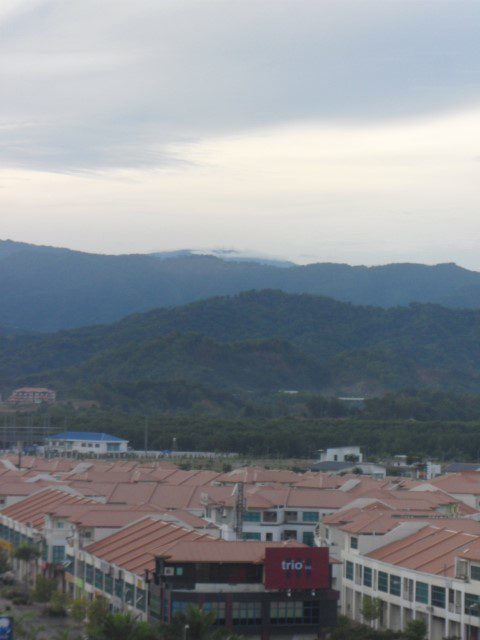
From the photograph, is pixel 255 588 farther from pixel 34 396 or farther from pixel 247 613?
pixel 34 396

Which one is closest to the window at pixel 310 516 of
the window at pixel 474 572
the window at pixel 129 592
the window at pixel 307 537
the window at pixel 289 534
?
the window at pixel 307 537

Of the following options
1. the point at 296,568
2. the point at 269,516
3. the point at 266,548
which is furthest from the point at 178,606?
the point at 269,516

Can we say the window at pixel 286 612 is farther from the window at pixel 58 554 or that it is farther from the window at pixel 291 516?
the window at pixel 291 516

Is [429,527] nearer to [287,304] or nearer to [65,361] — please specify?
[65,361]

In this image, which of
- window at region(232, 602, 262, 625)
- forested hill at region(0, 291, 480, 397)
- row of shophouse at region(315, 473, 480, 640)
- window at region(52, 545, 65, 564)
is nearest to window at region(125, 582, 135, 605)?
window at region(232, 602, 262, 625)

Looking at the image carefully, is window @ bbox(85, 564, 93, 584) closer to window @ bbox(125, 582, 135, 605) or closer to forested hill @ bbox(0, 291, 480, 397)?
window @ bbox(125, 582, 135, 605)
